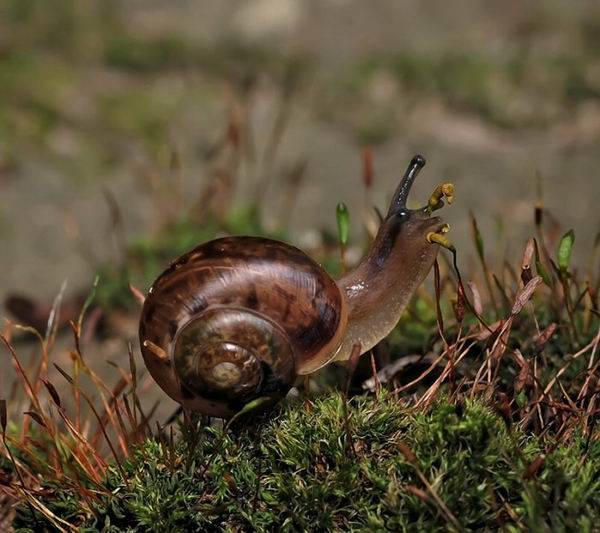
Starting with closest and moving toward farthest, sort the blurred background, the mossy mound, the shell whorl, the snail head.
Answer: the mossy mound → the shell whorl → the snail head → the blurred background

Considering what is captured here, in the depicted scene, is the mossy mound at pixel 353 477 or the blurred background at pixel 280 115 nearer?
the mossy mound at pixel 353 477

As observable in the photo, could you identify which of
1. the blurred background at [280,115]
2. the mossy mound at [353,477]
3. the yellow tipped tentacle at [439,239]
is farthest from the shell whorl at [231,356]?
the blurred background at [280,115]

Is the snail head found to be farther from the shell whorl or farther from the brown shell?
the shell whorl

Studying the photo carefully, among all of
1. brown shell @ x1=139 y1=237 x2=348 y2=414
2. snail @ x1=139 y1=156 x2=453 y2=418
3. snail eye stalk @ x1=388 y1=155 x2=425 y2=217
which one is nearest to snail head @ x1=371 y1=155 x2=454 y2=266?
snail eye stalk @ x1=388 y1=155 x2=425 y2=217

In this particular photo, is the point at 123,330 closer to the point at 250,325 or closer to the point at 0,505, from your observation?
the point at 0,505

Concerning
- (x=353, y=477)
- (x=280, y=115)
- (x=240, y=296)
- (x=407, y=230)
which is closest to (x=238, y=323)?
(x=240, y=296)

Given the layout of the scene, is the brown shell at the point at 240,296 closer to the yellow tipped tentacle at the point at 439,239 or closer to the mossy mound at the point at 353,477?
the mossy mound at the point at 353,477

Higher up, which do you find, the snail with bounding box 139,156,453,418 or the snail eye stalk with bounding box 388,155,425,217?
the snail eye stalk with bounding box 388,155,425,217
